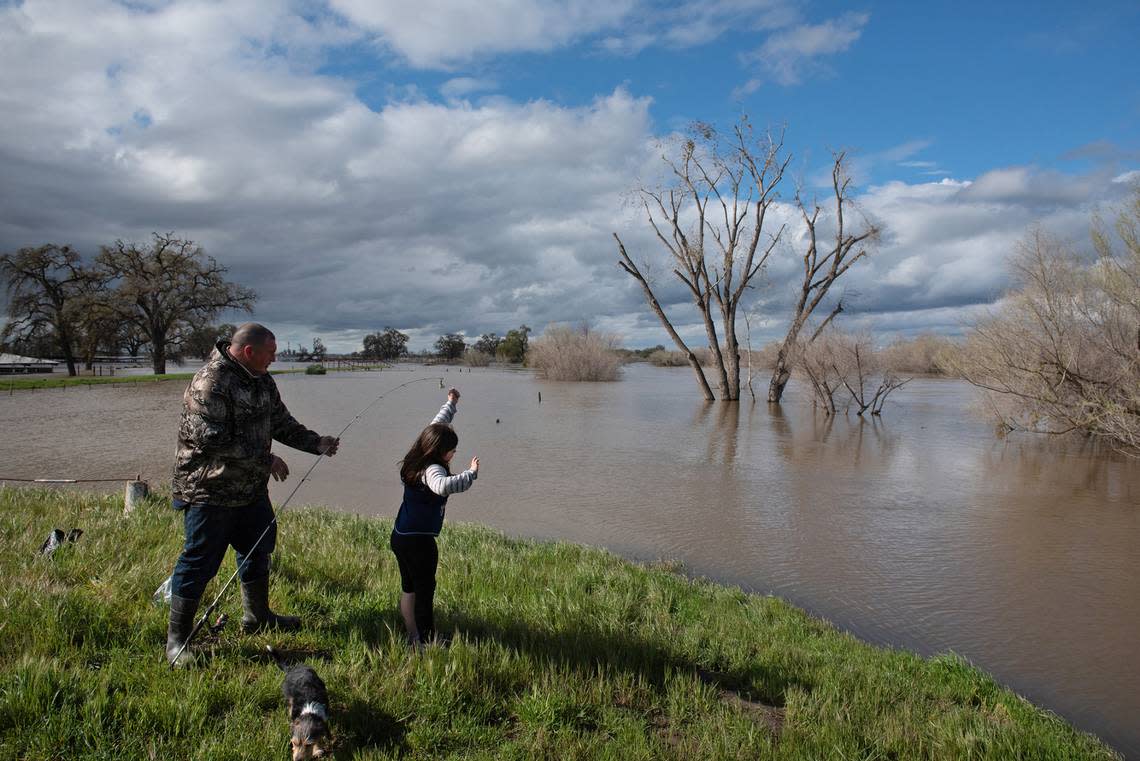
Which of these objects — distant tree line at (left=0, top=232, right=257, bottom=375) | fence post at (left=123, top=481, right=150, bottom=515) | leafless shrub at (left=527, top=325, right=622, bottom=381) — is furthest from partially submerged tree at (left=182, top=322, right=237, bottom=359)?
fence post at (left=123, top=481, right=150, bottom=515)

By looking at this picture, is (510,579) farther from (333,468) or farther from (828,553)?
(333,468)

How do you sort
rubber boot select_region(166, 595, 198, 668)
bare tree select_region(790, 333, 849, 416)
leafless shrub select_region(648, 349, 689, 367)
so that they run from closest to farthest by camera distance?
rubber boot select_region(166, 595, 198, 668) → bare tree select_region(790, 333, 849, 416) → leafless shrub select_region(648, 349, 689, 367)

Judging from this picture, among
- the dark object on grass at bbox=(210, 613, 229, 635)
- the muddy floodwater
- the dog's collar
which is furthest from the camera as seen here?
the muddy floodwater

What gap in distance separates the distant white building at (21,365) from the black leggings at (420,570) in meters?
67.7

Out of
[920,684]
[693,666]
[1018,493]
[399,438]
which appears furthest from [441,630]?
[399,438]

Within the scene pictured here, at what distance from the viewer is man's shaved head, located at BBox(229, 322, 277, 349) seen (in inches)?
158

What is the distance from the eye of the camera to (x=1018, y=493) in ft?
44.2

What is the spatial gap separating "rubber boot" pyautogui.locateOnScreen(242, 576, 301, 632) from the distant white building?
67039 mm

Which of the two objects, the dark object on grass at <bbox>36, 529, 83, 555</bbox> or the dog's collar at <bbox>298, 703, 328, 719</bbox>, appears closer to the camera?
the dog's collar at <bbox>298, 703, 328, 719</bbox>

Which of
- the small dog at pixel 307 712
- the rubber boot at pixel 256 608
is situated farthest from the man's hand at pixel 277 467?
the small dog at pixel 307 712

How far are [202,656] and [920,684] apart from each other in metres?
4.85

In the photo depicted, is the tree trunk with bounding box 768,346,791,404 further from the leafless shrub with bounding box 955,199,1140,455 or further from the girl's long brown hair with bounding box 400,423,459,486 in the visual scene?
the girl's long brown hair with bounding box 400,423,459,486

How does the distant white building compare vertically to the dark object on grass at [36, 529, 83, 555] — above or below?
above

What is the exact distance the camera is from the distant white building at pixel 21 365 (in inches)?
2221
